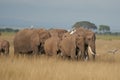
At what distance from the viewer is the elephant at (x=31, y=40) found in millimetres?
18469

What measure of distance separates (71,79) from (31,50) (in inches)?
405

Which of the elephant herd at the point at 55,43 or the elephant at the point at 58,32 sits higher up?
the elephant at the point at 58,32

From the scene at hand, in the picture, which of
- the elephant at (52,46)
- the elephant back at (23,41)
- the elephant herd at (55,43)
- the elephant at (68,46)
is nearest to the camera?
the elephant at (68,46)

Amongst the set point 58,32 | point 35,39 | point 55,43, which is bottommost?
point 55,43

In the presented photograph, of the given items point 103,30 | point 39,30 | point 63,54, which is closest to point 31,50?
point 39,30

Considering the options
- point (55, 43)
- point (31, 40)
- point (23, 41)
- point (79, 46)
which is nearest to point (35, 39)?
point (31, 40)

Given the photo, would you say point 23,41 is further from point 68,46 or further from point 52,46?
point 68,46

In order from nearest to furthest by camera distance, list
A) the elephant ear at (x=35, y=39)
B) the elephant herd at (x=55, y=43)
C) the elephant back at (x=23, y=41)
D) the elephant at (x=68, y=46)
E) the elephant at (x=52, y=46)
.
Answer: the elephant at (x=68, y=46) → the elephant herd at (x=55, y=43) → the elephant at (x=52, y=46) → the elephant ear at (x=35, y=39) → the elephant back at (x=23, y=41)

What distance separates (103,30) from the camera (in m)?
117

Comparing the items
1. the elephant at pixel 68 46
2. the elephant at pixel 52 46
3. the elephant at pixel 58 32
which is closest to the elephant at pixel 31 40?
the elephant at pixel 52 46

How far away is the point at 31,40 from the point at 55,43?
200 cm

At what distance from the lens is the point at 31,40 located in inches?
759

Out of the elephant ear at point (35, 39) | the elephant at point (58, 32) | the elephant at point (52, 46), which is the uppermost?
the elephant at point (58, 32)

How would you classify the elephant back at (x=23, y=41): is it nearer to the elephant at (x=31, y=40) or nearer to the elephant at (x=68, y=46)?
the elephant at (x=31, y=40)
